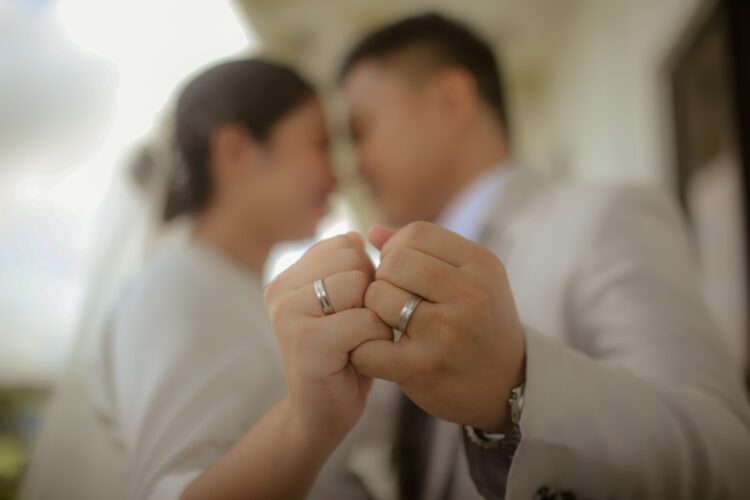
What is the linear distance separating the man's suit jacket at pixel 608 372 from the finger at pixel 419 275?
90 mm

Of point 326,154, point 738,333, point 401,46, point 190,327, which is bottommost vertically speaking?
point 738,333

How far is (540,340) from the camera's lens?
14.6 inches

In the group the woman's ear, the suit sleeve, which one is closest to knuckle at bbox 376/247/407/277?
the suit sleeve

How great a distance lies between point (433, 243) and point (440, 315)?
0.14 ft

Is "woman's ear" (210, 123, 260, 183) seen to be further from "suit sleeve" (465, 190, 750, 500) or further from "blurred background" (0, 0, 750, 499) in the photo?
"suit sleeve" (465, 190, 750, 500)

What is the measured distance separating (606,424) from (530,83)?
2919 millimetres

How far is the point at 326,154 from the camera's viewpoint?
776mm

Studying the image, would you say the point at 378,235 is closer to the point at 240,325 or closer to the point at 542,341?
the point at 542,341

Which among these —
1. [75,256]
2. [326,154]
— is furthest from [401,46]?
[75,256]

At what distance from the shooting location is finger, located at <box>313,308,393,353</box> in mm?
313

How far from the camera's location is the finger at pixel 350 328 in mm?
313

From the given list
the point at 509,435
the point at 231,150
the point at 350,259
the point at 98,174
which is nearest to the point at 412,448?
the point at 509,435

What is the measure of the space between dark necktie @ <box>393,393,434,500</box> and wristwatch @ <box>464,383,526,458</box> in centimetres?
10

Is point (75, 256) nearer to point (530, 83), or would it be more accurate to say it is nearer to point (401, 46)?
point (401, 46)
